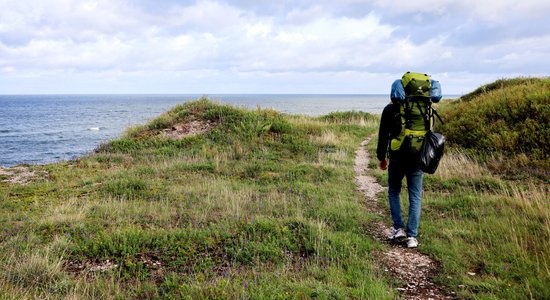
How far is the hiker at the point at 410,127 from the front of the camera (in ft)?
19.8

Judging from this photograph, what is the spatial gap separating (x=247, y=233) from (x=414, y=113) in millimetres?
3561

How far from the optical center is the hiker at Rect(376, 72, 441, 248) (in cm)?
602

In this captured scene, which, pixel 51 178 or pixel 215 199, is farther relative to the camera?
pixel 51 178

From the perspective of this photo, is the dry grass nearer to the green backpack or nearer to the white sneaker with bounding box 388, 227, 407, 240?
the white sneaker with bounding box 388, 227, 407, 240

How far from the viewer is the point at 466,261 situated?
223 inches

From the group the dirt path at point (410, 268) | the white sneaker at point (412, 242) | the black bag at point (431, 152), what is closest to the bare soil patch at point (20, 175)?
the dirt path at point (410, 268)

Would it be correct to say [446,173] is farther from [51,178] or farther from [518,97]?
[51,178]

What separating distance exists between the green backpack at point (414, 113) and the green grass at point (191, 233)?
1827 mm

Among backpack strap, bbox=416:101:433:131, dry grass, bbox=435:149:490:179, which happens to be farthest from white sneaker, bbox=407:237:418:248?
dry grass, bbox=435:149:490:179

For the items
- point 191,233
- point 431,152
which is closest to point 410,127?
point 431,152

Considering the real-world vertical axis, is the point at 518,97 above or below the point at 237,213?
above

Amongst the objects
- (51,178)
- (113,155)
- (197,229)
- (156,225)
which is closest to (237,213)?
(197,229)

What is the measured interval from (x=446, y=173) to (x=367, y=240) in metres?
6.29

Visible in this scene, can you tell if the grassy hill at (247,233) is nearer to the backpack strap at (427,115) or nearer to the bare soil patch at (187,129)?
the backpack strap at (427,115)
